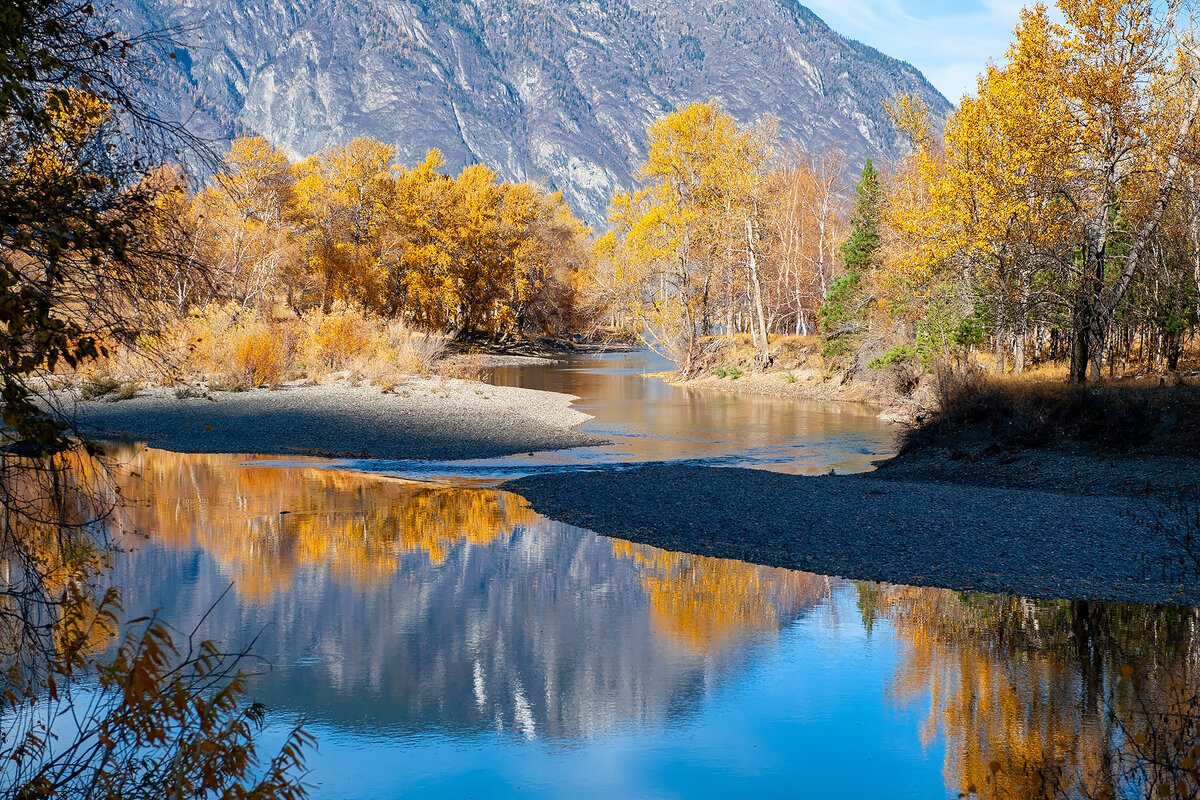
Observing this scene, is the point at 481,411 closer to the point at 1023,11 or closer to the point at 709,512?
the point at 709,512

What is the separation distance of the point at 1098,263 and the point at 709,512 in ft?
37.9

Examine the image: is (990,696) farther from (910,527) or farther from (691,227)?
(691,227)

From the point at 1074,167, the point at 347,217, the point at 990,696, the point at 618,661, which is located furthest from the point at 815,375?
the point at 990,696

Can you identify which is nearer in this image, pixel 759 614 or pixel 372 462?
pixel 759 614

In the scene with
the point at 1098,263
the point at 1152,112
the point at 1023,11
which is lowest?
the point at 1098,263

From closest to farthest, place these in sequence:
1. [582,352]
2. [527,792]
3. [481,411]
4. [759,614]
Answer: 1. [527,792]
2. [759,614]
3. [481,411]
4. [582,352]

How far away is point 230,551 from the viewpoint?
12.1 m

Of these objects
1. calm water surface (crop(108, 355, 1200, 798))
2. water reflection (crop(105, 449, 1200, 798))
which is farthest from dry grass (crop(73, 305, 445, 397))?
water reflection (crop(105, 449, 1200, 798))

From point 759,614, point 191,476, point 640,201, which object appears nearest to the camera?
point 759,614

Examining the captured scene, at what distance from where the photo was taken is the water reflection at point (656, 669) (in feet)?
21.0

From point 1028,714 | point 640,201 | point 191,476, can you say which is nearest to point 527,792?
point 1028,714

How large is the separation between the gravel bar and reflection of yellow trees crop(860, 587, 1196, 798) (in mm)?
682

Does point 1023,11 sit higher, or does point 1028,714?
point 1023,11

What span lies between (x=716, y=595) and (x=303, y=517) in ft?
22.1
